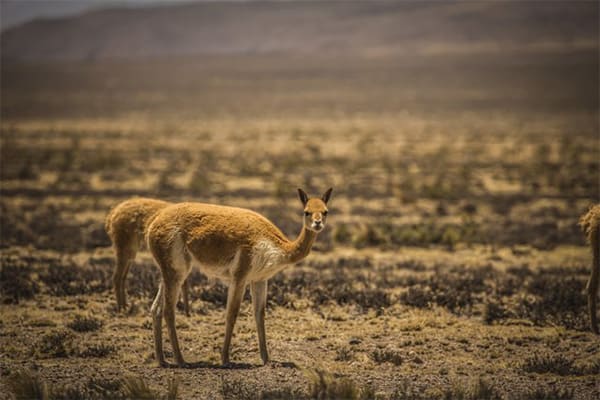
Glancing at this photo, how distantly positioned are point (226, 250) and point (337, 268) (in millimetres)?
5833

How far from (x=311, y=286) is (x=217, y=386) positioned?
4.34 m

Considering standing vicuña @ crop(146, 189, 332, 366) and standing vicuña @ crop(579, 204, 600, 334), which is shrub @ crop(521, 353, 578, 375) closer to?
standing vicuña @ crop(579, 204, 600, 334)

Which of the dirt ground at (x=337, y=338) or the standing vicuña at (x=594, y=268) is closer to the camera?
the dirt ground at (x=337, y=338)

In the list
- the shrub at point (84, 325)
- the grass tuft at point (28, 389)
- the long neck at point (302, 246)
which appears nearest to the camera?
the grass tuft at point (28, 389)

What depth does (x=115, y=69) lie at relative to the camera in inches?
4936

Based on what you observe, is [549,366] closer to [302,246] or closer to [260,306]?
[302,246]

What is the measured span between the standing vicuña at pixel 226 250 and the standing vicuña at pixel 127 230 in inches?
63.4

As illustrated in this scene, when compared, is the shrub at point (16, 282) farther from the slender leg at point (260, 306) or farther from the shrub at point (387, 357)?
the shrub at point (387, 357)

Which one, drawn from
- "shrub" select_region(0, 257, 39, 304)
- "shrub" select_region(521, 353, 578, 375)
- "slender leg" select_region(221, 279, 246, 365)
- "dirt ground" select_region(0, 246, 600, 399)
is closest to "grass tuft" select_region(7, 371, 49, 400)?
"dirt ground" select_region(0, 246, 600, 399)

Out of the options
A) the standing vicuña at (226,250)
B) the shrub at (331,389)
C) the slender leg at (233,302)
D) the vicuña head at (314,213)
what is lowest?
the shrub at (331,389)

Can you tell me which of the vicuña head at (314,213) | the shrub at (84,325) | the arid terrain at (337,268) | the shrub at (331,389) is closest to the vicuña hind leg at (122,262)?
the arid terrain at (337,268)

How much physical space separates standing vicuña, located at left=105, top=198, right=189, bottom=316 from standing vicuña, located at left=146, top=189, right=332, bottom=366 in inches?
63.4

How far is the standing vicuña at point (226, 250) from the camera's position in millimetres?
7160

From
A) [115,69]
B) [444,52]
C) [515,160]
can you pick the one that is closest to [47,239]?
[515,160]
